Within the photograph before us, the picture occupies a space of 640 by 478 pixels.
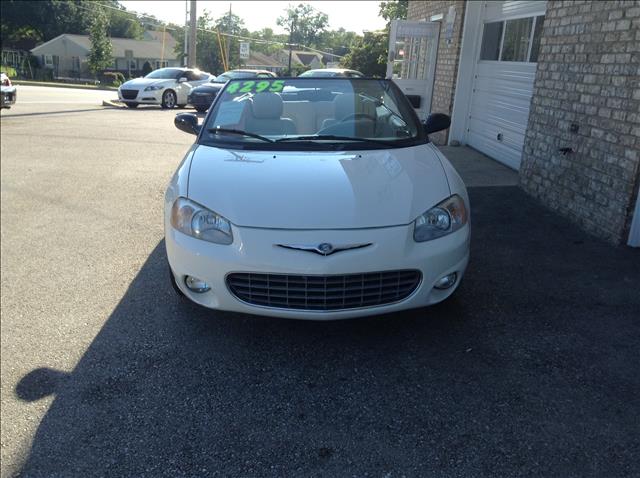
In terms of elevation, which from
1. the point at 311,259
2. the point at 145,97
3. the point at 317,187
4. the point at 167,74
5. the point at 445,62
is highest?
the point at 445,62

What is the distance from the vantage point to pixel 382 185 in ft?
11.0

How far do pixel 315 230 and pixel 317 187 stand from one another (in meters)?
0.38

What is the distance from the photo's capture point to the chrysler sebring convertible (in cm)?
301

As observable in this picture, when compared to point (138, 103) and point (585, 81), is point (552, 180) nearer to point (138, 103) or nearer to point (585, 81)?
point (585, 81)

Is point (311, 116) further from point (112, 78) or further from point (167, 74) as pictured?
point (112, 78)

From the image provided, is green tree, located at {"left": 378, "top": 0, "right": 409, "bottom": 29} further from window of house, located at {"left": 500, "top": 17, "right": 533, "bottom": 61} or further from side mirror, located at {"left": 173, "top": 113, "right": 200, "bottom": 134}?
side mirror, located at {"left": 173, "top": 113, "right": 200, "bottom": 134}

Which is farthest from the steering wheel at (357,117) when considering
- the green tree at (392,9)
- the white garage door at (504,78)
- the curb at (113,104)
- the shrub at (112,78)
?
the shrub at (112,78)

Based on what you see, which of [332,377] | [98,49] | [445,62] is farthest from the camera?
[98,49]

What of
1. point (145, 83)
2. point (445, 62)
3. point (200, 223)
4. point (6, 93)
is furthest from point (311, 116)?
point (145, 83)

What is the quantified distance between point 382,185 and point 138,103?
20.2 m

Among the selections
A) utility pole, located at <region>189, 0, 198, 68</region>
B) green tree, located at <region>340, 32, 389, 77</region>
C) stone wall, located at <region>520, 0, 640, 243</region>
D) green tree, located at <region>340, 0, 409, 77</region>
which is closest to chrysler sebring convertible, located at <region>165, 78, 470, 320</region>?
stone wall, located at <region>520, 0, 640, 243</region>

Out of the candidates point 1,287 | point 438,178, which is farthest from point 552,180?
point 1,287

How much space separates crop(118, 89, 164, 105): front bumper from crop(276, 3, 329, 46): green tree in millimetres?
92095

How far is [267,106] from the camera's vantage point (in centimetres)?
439
